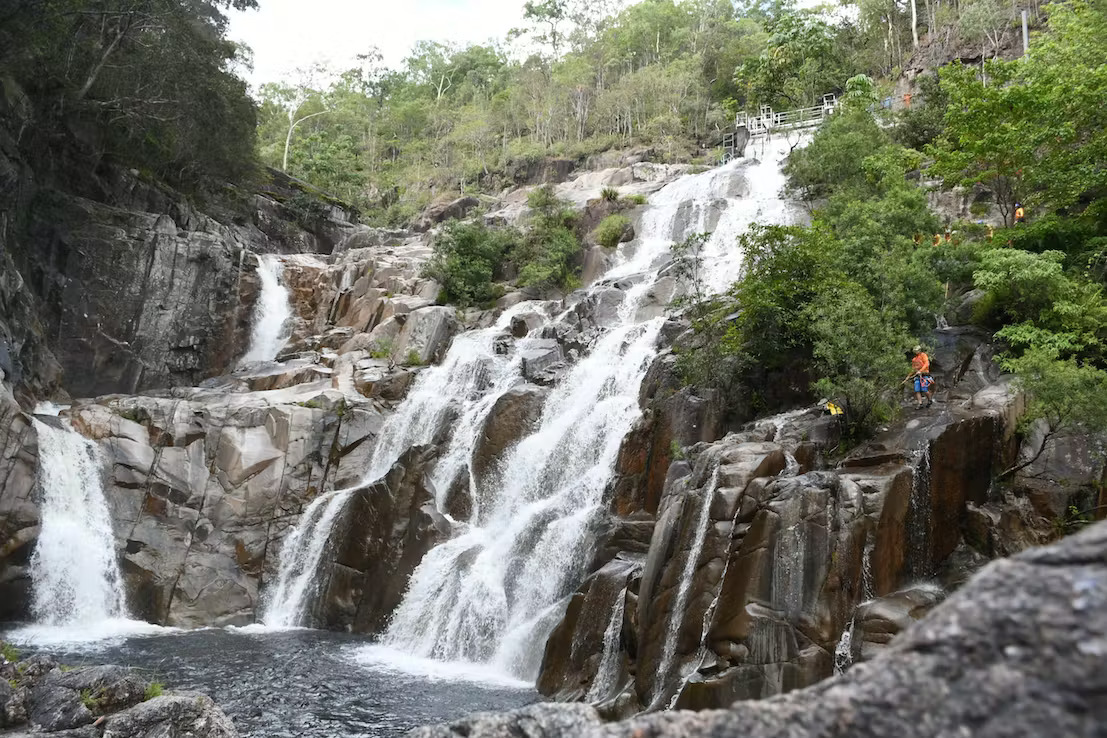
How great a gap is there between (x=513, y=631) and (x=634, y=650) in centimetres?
491

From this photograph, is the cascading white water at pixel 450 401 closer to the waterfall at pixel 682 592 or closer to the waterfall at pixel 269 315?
the waterfall at pixel 269 315

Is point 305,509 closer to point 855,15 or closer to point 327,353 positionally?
point 327,353

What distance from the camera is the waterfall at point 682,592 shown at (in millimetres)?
12688

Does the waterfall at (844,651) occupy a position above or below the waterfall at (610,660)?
above

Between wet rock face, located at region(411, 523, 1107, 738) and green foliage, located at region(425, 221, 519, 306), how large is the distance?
31976mm

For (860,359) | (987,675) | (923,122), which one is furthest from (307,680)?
(923,122)

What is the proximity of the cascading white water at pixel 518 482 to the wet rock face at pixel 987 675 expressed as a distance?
46.3 feet

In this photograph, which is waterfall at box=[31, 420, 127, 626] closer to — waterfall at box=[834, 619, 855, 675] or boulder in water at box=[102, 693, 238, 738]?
boulder in water at box=[102, 693, 238, 738]

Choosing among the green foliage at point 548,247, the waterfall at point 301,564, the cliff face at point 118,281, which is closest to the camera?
the waterfall at point 301,564

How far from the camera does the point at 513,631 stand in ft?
59.0

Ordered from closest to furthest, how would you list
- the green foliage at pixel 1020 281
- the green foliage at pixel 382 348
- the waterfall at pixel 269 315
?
the green foliage at pixel 1020 281 < the green foliage at pixel 382 348 < the waterfall at pixel 269 315

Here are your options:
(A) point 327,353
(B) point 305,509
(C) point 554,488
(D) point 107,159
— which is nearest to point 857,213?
(C) point 554,488

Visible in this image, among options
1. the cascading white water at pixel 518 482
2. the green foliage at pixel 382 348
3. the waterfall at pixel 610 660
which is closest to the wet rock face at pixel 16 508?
the cascading white water at pixel 518 482

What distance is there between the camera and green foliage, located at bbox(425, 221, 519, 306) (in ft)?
116
